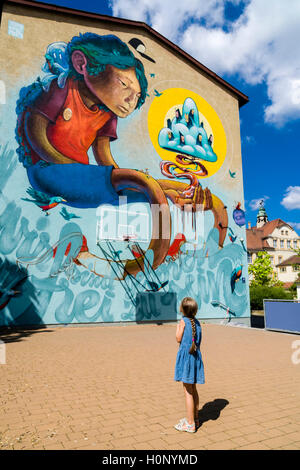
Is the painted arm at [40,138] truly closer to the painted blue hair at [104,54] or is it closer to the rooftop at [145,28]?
the painted blue hair at [104,54]

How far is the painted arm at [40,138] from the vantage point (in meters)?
16.0

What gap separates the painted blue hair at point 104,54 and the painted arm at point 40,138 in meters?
3.67

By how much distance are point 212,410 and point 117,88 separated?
1856cm

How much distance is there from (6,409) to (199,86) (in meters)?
23.3

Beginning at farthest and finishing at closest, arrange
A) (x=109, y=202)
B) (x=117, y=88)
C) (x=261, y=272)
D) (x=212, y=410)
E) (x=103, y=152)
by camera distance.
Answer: (x=261, y=272), (x=117, y=88), (x=103, y=152), (x=109, y=202), (x=212, y=410)

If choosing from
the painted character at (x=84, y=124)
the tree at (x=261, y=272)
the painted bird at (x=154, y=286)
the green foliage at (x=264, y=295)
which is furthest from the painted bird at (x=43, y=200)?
the tree at (x=261, y=272)

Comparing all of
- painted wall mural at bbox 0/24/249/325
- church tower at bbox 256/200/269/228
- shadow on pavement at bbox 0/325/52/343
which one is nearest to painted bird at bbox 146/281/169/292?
painted wall mural at bbox 0/24/249/325

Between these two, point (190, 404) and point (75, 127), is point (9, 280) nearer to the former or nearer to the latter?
point (75, 127)

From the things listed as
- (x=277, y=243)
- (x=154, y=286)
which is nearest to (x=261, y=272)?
(x=277, y=243)

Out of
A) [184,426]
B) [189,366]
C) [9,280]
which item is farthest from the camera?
[9,280]

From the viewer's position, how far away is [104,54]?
19.0 metres

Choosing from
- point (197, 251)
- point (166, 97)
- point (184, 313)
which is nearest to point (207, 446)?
point (184, 313)

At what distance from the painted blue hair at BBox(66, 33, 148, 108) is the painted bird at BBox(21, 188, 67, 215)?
7434 millimetres

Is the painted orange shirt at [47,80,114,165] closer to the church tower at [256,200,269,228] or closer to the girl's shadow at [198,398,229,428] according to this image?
the girl's shadow at [198,398,229,428]
